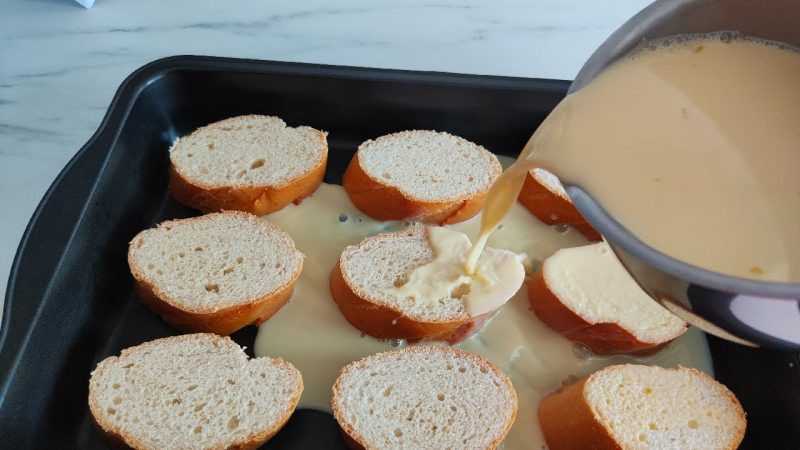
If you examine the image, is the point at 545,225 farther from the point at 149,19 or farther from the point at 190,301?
the point at 149,19

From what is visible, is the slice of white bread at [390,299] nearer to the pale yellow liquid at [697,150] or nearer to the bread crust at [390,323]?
the bread crust at [390,323]

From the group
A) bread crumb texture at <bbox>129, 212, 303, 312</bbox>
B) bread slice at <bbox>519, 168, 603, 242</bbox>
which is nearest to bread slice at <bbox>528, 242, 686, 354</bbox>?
bread slice at <bbox>519, 168, 603, 242</bbox>

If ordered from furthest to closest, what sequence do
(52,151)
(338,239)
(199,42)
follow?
(199,42) → (52,151) → (338,239)

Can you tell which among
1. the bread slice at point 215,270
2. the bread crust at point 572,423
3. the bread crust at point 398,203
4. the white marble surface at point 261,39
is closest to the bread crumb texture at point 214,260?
the bread slice at point 215,270

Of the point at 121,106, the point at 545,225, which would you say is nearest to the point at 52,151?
the point at 121,106

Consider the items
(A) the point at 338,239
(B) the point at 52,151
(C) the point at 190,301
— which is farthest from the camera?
(B) the point at 52,151

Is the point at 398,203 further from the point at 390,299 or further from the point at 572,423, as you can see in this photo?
the point at 572,423
